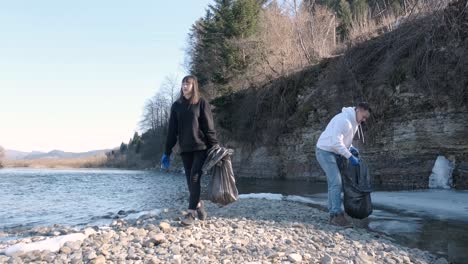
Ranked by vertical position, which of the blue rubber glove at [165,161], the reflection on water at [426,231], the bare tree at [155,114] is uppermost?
the bare tree at [155,114]

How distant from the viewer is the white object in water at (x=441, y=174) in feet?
44.7

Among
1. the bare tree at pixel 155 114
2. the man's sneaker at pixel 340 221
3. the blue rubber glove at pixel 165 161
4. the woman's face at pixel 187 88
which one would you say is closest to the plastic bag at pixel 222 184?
the blue rubber glove at pixel 165 161

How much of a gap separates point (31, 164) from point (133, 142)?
21.4m

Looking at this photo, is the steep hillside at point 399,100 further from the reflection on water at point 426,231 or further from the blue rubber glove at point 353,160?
the blue rubber glove at point 353,160

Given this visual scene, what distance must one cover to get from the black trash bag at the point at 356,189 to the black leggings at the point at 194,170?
2367 mm

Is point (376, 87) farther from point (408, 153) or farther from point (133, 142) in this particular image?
point (133, 142)

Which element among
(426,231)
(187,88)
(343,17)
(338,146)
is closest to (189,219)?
(187,88)

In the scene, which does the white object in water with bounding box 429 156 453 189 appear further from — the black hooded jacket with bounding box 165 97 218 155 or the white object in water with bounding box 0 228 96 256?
the white object in water with bounding box 0 228 96 256

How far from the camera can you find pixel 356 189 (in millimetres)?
6637

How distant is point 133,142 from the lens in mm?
93125

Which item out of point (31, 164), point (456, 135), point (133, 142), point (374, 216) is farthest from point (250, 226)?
point (133, 142)

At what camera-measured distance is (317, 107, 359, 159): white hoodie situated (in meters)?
6.33

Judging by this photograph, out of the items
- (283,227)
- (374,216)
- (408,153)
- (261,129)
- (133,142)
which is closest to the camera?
(283,227)

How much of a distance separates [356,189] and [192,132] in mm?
2781
